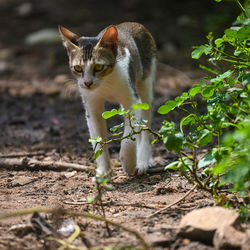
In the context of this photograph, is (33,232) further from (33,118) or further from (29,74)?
(29,74)

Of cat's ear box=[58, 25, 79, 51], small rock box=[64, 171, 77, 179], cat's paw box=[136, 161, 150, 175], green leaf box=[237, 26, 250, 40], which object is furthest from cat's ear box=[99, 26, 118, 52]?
green leaf box=[237, 26, 250, 40]

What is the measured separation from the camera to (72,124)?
6754 millimetres

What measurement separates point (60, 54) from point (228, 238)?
861cm

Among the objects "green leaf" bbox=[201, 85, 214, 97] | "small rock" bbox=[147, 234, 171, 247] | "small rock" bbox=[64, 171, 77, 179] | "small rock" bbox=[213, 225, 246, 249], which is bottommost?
"small rock" bbox=[64, 171, 77, 179]

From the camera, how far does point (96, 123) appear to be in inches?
185

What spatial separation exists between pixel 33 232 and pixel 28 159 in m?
2.01

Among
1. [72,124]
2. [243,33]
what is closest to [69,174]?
[72,124]

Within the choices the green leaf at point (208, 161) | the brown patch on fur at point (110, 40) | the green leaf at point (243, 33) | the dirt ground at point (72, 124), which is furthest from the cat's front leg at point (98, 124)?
the green leaf at point (243, 33)

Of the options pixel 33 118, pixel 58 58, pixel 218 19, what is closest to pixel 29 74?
pixel 58 58

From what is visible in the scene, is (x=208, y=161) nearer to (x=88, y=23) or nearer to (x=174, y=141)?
(x=174, y=141)

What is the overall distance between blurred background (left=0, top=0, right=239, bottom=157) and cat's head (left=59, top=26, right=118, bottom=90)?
1.60 ft

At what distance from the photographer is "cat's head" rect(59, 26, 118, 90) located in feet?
14.3

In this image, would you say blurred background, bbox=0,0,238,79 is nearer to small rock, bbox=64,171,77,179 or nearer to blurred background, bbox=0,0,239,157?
blurred background, bbox=0,0,239,157

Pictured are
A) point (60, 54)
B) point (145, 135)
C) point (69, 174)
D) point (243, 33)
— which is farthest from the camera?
point (60, 54)
